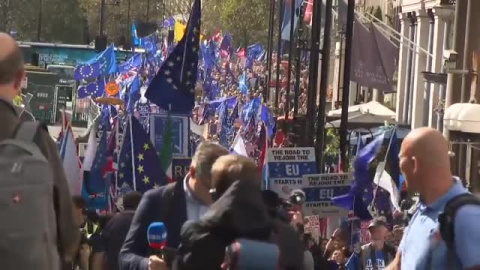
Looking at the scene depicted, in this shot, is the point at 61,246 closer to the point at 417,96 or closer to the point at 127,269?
the point at 127,269

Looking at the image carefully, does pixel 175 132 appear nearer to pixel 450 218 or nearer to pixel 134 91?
pixel 450 218

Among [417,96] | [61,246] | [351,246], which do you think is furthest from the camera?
[417,96]

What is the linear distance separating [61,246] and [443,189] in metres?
1.50

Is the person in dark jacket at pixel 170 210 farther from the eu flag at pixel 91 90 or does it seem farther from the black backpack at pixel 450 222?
the eu flag at pixel 91 90

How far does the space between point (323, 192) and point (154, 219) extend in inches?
341

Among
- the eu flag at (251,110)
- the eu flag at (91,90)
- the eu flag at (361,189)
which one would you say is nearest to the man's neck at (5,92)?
the eu flag at (361,189)

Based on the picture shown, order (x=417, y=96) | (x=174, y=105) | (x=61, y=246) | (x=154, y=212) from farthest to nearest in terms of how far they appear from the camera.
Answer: (x=417, y=96) → (x=174, y=105) → (x=154, y=212) → (x=61, y=246)

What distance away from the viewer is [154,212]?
6.54 m

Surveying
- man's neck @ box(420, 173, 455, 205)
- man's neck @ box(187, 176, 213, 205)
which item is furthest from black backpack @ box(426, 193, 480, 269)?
man's neck @ box(187, 176, 213, 205)

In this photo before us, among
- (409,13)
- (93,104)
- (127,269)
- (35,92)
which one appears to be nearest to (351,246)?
(127,269)

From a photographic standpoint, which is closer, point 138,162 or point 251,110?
point 138,162

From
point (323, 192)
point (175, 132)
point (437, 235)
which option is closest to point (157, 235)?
point (437, 235)

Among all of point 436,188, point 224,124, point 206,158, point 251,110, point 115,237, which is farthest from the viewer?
point 224,124

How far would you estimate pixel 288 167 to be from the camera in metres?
15.8
